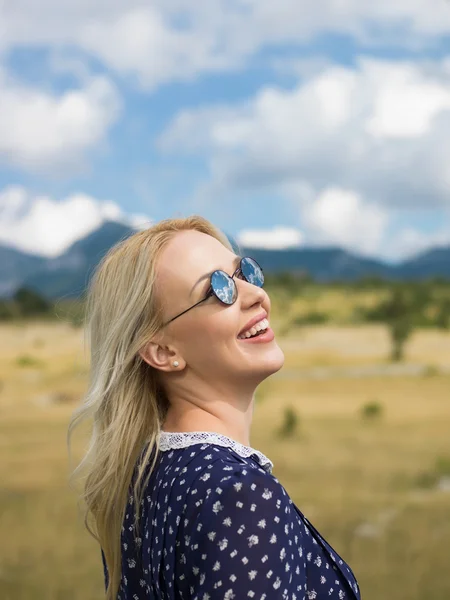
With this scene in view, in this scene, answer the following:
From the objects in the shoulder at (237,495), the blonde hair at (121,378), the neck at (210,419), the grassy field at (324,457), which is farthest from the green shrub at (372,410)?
the shoulder at (237,495)

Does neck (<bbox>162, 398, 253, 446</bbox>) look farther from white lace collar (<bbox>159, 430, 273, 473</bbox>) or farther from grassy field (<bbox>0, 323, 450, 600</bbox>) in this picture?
grassy field (<bbox>0, 323, 450, 600</bbox>)

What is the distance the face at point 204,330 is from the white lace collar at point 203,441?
0.12 metres

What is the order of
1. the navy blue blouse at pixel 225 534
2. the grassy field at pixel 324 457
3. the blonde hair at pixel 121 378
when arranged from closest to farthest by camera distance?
1. the navy blue blouse at pixel 225 534
2. the blonde hair at pixel 121 378
3. the grassy field at pixel 324 457

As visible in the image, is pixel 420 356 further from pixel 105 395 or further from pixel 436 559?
pixel 105 395

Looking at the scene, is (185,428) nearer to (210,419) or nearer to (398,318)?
(210,419)

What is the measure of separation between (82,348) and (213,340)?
540 millimetres

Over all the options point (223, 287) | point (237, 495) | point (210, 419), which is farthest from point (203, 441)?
point (223, 287)

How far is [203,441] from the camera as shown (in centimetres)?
171

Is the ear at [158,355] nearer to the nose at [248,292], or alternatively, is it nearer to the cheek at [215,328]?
the cheek at [215,328]

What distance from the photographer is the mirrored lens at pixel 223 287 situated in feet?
5.82

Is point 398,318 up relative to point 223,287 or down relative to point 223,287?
down

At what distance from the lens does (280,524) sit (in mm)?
1512

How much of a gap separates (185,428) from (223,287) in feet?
1.05

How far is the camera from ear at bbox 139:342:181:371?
1.81m
